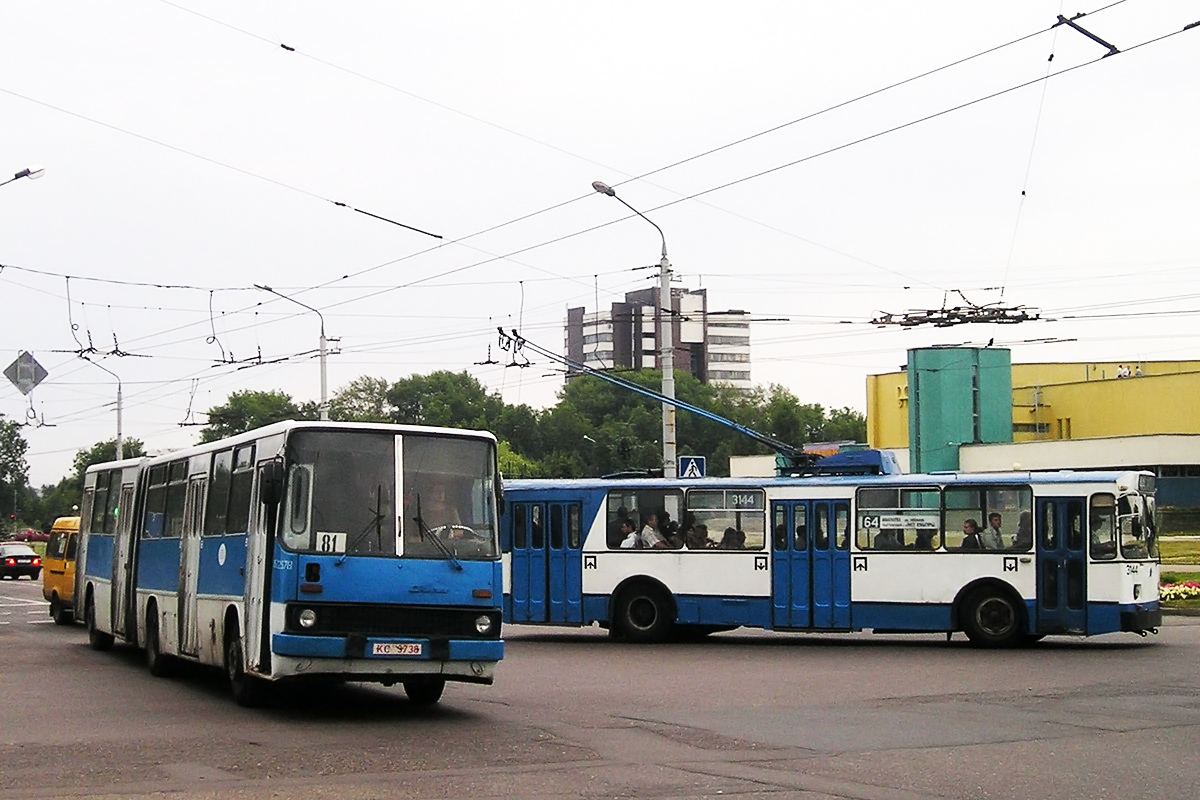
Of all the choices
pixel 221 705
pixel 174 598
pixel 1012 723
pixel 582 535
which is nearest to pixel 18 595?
pixel 582 535

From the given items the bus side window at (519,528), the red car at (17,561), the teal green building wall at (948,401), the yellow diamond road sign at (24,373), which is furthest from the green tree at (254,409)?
the bus side window at (519,528)

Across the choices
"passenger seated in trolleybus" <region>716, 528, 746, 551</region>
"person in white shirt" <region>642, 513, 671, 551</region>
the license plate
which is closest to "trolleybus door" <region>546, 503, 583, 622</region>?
"person in white shirt" <region>642, 513, 671, 551</region>

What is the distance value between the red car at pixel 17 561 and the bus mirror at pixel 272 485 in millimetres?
53531

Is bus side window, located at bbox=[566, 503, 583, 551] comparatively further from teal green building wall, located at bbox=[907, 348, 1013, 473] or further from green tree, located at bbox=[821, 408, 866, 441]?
green tree, located at bbox=[821, 408, 866, 441]

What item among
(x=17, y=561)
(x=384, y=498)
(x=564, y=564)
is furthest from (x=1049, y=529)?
(x=17, y=561)

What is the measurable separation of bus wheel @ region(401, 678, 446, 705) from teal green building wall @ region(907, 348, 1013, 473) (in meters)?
57.3

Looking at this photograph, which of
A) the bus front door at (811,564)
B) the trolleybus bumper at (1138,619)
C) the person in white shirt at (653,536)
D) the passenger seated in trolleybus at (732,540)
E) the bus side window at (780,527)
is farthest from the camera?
the person in white shirt at (653,536)

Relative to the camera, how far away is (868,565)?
23625 millimetres

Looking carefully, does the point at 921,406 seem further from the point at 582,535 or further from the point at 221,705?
the point at 221,705

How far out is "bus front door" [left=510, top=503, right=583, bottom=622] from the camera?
2569 cm

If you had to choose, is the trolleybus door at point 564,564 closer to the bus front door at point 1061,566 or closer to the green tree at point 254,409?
the bus front door at point 1061,566

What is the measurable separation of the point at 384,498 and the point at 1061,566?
37.8ft

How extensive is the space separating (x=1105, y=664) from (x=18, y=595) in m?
37.3

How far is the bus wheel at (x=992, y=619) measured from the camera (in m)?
22.6
